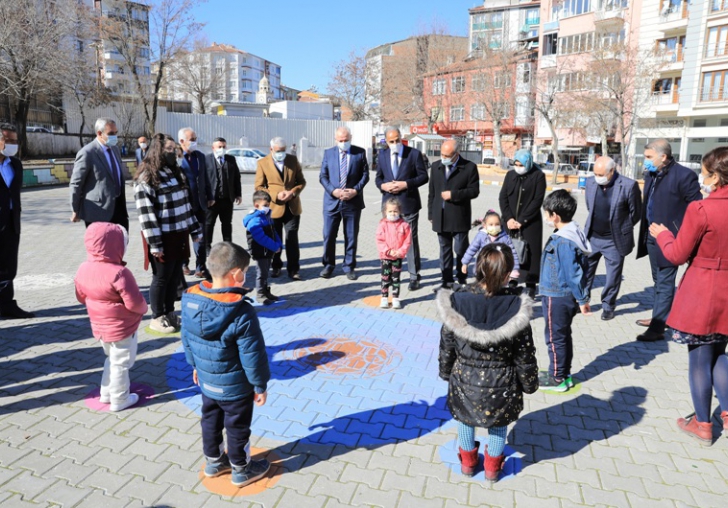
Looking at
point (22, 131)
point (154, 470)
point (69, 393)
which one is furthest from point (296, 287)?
point (22, 131)

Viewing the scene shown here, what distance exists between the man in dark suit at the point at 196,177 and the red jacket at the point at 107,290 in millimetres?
3274

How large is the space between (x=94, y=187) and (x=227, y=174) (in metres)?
2.14

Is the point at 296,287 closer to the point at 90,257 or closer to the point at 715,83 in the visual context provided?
the point at 90,257

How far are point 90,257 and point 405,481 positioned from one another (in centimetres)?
283

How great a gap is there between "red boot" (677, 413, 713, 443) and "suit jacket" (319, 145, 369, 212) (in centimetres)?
530

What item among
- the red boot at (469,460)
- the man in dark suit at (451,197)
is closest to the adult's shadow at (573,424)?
the red boot at (469,460)

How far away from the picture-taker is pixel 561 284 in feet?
14.1

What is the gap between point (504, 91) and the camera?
139 ft

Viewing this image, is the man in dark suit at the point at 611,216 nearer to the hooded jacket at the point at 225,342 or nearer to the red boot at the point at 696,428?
the red boot at the point at 696,428

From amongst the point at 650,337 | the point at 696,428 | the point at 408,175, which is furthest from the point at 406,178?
the point at 696,428

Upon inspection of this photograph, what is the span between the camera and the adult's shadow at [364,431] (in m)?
3.58

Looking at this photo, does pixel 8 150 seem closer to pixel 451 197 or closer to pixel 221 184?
pixel 221 184

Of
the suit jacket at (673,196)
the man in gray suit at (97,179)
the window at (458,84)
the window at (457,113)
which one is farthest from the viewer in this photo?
the window at (457,113)

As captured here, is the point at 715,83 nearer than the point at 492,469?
No
